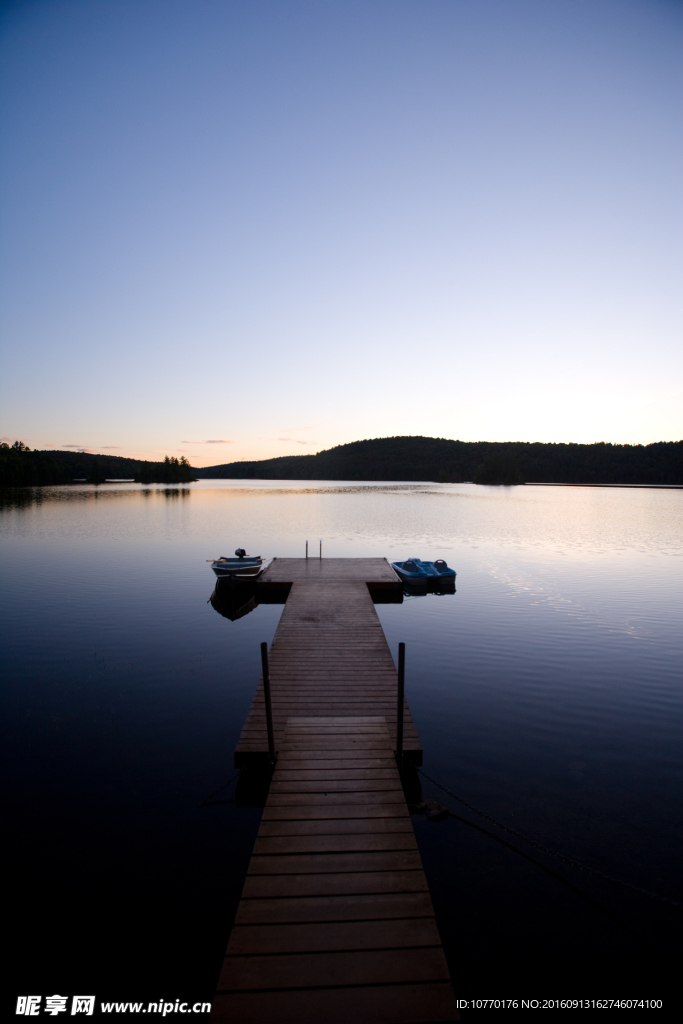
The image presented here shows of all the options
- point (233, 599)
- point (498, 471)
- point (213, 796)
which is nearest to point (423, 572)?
point (233, 599)

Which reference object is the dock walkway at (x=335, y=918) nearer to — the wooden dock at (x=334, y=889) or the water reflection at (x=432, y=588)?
the wooden dock at (x=334, y=889)

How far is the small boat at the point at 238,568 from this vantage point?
1975cm

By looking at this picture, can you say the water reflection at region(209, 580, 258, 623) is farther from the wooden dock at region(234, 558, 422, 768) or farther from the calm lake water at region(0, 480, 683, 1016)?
the wooden dock at region(234, 558, 422, 768)

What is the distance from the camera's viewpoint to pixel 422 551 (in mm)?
31766

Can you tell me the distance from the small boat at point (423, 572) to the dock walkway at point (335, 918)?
51.0ft

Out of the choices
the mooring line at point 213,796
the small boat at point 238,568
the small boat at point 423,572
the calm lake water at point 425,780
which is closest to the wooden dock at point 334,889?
the mooring line at point 213,796

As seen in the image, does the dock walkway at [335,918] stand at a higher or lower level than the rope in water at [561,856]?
higher

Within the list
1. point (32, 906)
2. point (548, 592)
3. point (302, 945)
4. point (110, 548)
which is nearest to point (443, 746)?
point (302, 945)

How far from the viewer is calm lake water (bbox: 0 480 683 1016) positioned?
530 cm

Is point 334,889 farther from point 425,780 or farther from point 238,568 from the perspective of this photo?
point 238,568

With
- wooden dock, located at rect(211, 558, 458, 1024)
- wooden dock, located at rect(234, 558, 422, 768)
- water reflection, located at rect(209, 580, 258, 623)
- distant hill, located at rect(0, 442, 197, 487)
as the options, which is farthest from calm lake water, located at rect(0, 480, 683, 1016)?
distant hill, located at rect(0, 442, 197, 487)

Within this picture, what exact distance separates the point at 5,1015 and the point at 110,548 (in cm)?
3007

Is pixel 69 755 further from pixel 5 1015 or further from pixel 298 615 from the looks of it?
pixel 298 615

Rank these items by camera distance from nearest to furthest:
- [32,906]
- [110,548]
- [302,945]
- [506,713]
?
1. [302,945]
2. [32,906]
3. [506,713]
4. [110,548]
